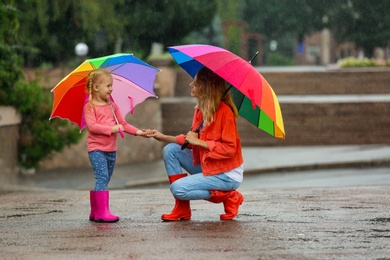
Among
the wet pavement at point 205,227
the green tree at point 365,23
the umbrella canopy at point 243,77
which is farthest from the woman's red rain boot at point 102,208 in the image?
the green tree at point 365,23

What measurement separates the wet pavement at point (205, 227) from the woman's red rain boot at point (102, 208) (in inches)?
4.4

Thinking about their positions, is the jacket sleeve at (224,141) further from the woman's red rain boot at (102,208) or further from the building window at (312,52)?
the building window at (312,52)

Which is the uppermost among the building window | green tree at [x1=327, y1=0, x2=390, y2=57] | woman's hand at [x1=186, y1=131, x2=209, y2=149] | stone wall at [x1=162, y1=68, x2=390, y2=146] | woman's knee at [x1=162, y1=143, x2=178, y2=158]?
green tree at [x1=327, y1=0, x2=390, y2=57]

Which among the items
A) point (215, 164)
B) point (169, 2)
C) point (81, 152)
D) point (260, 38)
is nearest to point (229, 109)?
point (215, 164)

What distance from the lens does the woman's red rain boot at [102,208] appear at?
330 inches

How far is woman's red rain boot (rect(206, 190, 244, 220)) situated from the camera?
8.34 metres

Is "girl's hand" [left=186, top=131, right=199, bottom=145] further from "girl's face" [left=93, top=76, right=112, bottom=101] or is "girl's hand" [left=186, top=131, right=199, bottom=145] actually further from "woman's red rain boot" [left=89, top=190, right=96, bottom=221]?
"woman's red rain boot" [left=89, top=190, right=96, bottom=221]

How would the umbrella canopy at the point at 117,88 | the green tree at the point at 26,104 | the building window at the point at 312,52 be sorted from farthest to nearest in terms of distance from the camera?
the building window at the point at 312,52
the green tree at the point at 26,104
the umbrella canopy at the point at 117,88

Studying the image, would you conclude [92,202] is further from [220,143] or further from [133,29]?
[133,29]

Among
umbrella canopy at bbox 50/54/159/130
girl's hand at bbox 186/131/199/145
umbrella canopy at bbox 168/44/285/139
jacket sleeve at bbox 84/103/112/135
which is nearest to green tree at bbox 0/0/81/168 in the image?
umbrella canopy at bbox 50/54/159/130

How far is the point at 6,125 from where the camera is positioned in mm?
16406

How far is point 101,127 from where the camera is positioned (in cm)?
820

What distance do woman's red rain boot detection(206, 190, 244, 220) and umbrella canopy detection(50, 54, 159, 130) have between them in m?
1.09

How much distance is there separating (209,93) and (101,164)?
3.51 feet
